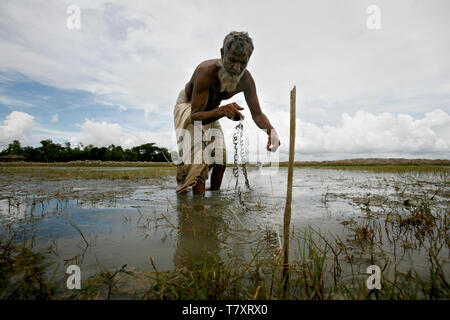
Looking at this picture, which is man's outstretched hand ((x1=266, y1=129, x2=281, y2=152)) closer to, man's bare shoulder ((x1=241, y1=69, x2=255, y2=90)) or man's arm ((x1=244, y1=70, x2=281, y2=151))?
man's arm ((x1=244, y1=70, x2=281, y2=151))

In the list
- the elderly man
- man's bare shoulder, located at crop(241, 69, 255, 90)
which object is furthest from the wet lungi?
man's bare shoulder, located at crop(241, 69, 255, 90)

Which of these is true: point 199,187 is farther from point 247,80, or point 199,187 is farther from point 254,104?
point 247,80

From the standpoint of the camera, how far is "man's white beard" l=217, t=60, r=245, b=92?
334cm

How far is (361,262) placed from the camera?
142 cm

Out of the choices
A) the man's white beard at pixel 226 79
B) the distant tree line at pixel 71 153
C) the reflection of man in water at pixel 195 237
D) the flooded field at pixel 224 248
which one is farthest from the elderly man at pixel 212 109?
the distant tree line at pixel 71 153

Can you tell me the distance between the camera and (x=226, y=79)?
3.43m

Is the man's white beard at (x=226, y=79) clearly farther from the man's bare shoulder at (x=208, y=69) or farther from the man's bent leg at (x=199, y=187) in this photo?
the man's bent leg at (x=199, y=187)

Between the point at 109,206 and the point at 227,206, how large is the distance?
1.51m

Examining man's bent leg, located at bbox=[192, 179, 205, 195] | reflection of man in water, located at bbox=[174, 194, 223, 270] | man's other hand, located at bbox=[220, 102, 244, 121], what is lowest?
reflection of man in water, located at bbox=[174, 194, 223, 270]

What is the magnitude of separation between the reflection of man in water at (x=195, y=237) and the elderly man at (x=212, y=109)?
3.81 ft

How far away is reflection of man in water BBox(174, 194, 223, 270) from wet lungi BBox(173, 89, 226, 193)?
993 millimetres

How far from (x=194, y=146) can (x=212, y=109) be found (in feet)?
2.32
